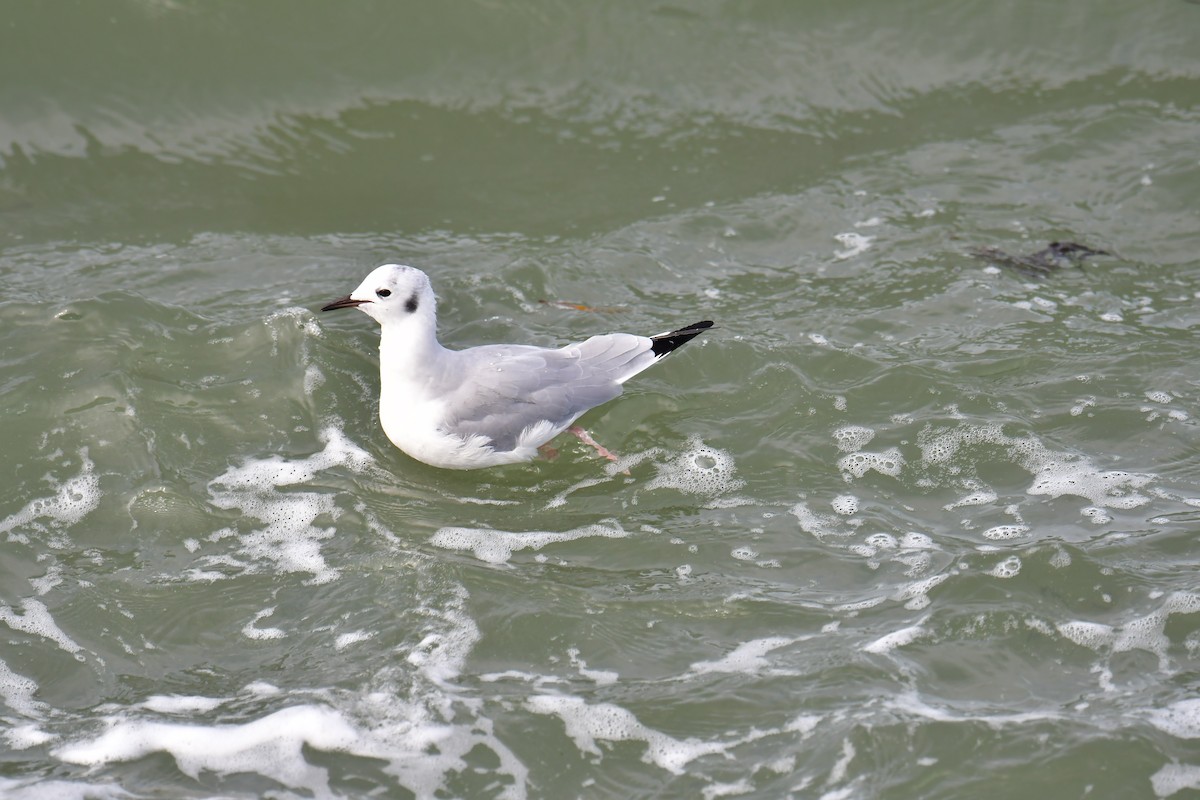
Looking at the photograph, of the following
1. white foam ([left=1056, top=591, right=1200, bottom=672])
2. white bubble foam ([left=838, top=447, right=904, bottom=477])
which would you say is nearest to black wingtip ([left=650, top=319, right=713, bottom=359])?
white bubble foam ([left=838, top=447, right=904, bottom=477])

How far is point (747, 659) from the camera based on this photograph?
177 inches

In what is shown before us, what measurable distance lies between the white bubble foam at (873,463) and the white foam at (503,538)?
44.5 inches

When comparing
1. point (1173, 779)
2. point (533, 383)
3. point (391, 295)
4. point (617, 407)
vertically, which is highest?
point (391, 295)

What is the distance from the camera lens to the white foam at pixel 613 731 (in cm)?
409

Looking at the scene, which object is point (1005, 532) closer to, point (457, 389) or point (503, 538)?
point (503, 538)

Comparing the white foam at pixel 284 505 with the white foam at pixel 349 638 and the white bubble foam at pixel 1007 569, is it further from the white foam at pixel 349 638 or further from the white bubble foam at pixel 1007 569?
the white bubble foam at pixel 1007 569

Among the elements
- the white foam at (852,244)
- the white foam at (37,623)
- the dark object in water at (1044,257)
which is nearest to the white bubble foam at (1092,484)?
the dark object in water at (1044,257)

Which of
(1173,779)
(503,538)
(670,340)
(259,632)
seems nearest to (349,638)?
(259,632)

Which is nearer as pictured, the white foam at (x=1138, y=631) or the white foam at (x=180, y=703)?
the white foam at (x=180, y=703)

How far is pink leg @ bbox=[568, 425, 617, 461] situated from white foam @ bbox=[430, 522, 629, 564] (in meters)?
0.58

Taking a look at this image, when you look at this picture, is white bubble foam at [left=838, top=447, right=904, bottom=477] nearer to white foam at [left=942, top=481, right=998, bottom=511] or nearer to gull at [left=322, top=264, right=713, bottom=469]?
white foam at [left=942, top=481, right=998, bottom=511]

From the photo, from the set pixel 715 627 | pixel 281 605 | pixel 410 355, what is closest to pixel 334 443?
pixel 410 355

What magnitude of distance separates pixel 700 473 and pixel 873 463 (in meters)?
0.80

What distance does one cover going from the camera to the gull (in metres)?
5.56
